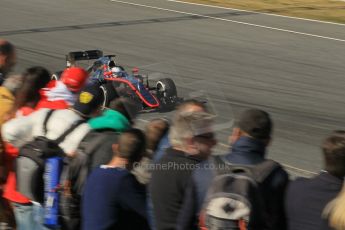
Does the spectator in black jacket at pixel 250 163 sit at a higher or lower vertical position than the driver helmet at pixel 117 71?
higher

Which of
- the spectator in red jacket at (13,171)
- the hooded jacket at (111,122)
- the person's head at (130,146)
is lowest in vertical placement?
the spectator in red jacket at (13,171)

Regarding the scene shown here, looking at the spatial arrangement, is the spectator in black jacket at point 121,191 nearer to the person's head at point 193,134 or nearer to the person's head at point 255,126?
the person's head at point 193,134

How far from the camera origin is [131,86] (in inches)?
539

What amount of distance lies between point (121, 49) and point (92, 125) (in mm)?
13508

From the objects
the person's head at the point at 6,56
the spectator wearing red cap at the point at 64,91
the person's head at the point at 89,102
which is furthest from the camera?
the person's head at the point at 6,56

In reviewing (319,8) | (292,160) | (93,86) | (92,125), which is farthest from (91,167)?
(319,8)

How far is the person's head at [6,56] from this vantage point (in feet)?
26.2

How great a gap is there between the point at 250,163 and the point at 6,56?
3516 millimetres

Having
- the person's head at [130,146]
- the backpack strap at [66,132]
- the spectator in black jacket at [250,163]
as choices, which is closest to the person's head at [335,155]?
the spectator in black jacket at [250,163]

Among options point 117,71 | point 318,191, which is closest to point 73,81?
point 318,191

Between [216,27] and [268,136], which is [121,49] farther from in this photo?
[268,136]

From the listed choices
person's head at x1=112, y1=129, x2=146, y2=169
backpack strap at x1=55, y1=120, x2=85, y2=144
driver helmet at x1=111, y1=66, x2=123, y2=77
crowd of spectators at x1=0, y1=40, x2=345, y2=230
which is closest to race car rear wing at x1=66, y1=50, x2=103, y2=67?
driver helmet at x1=111, y1=66, x2=123, y2=77

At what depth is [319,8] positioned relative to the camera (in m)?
25.1

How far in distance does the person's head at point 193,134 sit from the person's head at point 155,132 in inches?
40.2
